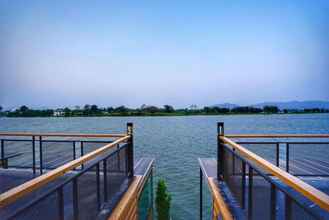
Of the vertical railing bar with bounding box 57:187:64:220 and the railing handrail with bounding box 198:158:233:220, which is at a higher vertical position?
the vertical railing bar with bounding box 57:187:64:220

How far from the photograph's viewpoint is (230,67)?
23.6 meters

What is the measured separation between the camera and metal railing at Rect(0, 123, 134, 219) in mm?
1292

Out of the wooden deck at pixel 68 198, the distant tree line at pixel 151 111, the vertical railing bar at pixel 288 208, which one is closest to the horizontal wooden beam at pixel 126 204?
the wooden deck at pixel 68 198

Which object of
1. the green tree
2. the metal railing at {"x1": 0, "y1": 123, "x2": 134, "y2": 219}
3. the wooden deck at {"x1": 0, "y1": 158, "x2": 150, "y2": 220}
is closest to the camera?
the metal railing at {"x1": 0, "y1": 123, "x2": 134, "y2": 219}

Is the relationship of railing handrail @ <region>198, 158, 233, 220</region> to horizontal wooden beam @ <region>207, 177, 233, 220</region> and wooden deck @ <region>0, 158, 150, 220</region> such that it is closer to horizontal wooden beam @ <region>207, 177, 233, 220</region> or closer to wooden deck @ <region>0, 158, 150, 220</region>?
horizontal wooden beam @ <region>207, 177, 233, 220</region>

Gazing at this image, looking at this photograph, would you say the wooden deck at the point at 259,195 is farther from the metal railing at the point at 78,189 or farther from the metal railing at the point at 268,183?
the metal railing at the point at 78,189

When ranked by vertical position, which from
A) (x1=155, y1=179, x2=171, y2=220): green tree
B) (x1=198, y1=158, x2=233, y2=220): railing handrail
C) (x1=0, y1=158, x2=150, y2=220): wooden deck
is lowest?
(x1=155, y1=179, x2=171, y2=220): green tree

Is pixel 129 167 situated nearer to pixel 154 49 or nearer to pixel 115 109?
pixel 154 49

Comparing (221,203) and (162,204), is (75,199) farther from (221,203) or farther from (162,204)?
(162,204)

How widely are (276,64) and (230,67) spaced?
421 cm

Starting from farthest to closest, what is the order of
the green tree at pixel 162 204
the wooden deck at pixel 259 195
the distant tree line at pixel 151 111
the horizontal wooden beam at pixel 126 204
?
the distant tree line at pixel 151 111
the green tree at pixel 162 204
the horizontal wooden beam at pixel 126 204
the wooden deck at pixel 259 195

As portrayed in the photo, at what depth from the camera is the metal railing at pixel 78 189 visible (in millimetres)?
1292

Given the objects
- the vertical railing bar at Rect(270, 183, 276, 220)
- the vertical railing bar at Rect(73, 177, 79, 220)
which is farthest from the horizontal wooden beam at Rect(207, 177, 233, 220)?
the vertical railing bar at Rect(73, 177, 79, 220)

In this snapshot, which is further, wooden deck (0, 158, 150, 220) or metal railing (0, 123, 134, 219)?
wooden deck (0, 158, 150, 220)
